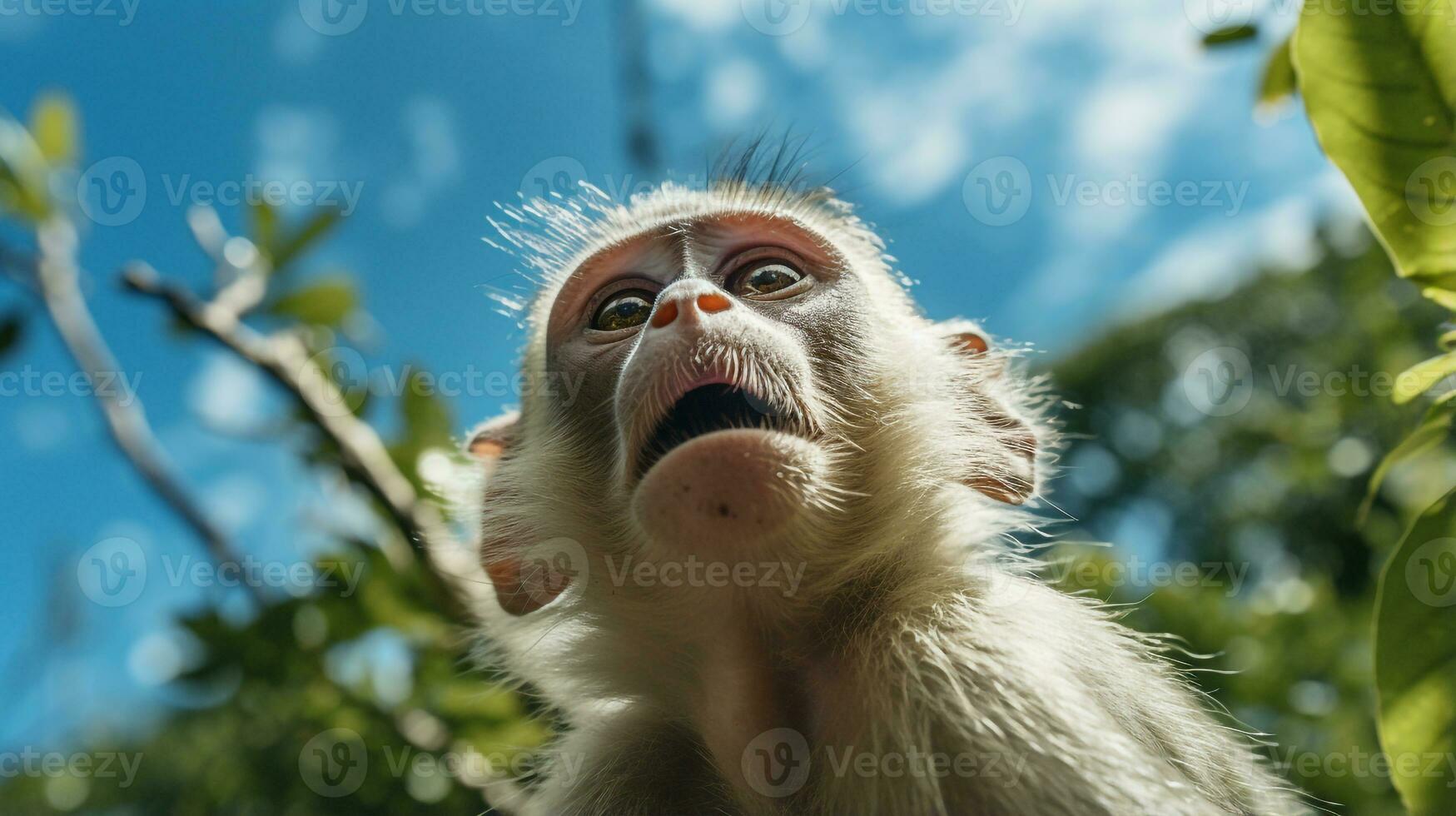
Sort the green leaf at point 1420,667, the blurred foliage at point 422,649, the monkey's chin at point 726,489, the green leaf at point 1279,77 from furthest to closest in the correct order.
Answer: the blurred foliage at point 422,649 → the green leaf at point 1279,77 → the monkey's chin at point 726,489 → the green leaf at point 1420,667

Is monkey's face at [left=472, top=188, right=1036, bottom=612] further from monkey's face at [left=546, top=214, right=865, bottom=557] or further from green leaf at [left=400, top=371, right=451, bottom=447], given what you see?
green leaf at [left=400, top=371, right=451, bottom=447]

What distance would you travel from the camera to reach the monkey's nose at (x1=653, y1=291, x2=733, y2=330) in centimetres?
207

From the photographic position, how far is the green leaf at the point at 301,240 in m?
3.62

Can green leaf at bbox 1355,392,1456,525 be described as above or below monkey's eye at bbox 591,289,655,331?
below

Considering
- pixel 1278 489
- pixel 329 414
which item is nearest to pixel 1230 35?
pixel 329 414

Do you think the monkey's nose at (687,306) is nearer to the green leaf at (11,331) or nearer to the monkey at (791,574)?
the monkey at (791,574)

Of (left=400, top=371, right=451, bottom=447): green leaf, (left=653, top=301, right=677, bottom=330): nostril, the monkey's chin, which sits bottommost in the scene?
the monkey's chin

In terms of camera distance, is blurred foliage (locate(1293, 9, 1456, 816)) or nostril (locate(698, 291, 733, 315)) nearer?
blurred foliage (locate(1293, 9, 1456, 816))

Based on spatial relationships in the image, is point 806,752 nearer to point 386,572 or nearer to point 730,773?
point 730,773

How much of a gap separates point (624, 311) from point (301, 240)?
1822 mm

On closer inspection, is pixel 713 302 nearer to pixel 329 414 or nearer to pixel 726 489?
pixel 726 489

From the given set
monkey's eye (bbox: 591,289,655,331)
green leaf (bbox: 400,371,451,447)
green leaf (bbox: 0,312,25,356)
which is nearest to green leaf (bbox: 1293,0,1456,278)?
monkey's eye (bbox: 591,289,655,331)

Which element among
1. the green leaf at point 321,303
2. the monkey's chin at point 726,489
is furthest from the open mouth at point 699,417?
the green leaf at point 321,303

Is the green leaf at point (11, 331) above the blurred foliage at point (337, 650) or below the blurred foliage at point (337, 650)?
above
